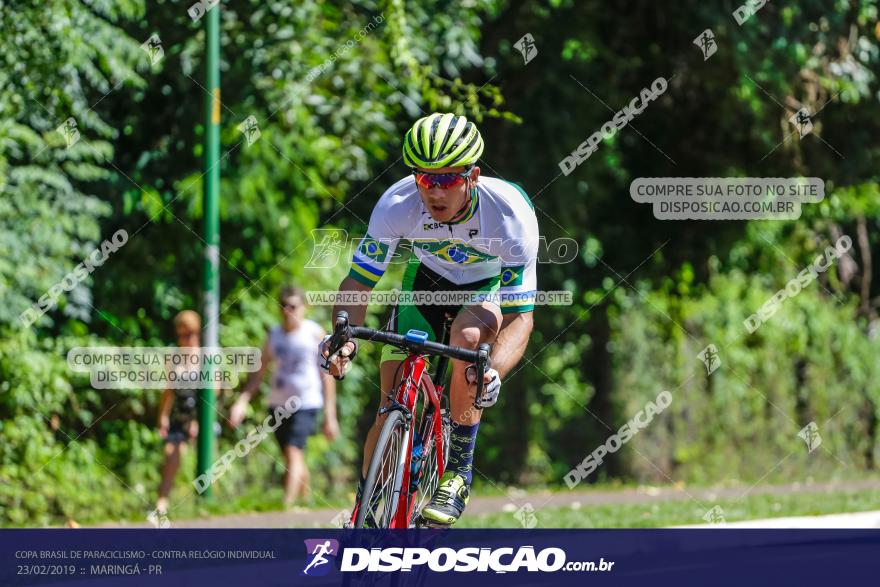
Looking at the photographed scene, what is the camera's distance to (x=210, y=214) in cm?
1088

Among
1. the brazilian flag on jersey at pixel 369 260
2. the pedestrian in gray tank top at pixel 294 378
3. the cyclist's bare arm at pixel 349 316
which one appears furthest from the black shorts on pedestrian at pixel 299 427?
the brazilian flag on jersey at pixel 369 260

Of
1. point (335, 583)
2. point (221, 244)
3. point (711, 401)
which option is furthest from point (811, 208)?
point (335, 583)

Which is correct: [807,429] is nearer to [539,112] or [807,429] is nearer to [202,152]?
[539,112]

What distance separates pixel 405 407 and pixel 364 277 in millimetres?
685

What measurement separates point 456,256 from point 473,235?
0.16 metres

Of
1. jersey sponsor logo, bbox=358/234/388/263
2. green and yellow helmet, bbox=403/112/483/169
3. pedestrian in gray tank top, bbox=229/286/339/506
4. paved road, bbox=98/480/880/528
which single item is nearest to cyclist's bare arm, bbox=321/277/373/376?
jersey sponsor logo, bbox=358/234/388/263

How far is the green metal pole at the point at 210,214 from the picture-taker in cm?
1084

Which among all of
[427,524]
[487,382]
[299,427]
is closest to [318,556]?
[427,524]

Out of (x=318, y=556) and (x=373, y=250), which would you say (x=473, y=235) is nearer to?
(x=373, y=250)

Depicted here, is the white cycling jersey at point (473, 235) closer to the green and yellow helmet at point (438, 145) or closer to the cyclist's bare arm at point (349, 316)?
the cyclist's bare arm at point (349, 316)

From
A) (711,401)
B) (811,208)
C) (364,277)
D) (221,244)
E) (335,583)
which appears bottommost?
(335,583)

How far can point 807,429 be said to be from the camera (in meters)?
17.2

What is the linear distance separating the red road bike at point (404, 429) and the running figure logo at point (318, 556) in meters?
0.63

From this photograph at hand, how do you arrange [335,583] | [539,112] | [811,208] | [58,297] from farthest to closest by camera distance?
1. [811,208]
2. [539,112]
3. [58,297]
4. [335,583]
